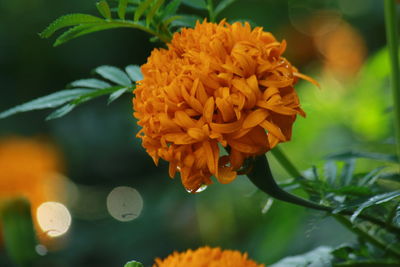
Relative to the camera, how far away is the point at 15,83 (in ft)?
6.80

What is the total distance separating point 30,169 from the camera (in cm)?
163

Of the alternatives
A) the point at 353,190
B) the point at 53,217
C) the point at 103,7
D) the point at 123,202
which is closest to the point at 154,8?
the point at 103,7

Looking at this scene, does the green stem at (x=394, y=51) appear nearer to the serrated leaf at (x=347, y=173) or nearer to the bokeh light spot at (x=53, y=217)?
the serrated leaf at (x=347, y=173)

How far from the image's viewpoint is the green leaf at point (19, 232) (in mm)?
836

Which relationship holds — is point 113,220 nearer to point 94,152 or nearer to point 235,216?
point 94,152

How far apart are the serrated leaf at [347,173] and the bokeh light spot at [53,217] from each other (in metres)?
0.50

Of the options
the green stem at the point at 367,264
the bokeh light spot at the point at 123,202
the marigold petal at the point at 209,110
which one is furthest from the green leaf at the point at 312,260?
the bokeh light spot at the point at 123,202

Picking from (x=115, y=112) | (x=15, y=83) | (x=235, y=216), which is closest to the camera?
(x=235, y=216)

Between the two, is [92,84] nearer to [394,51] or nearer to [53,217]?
[394,51]

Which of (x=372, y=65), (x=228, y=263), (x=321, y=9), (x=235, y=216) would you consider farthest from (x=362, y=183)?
(x=321, y=9)

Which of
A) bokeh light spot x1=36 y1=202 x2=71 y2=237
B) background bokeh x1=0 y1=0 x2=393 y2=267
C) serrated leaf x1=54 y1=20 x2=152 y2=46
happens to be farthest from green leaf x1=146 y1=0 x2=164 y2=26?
background bokeh x1=0 y1=0 x2=393 y2=267

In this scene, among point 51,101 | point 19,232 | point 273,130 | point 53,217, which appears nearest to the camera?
point 273,130

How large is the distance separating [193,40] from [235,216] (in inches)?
40.6

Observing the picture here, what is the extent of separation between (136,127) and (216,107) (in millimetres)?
1138
